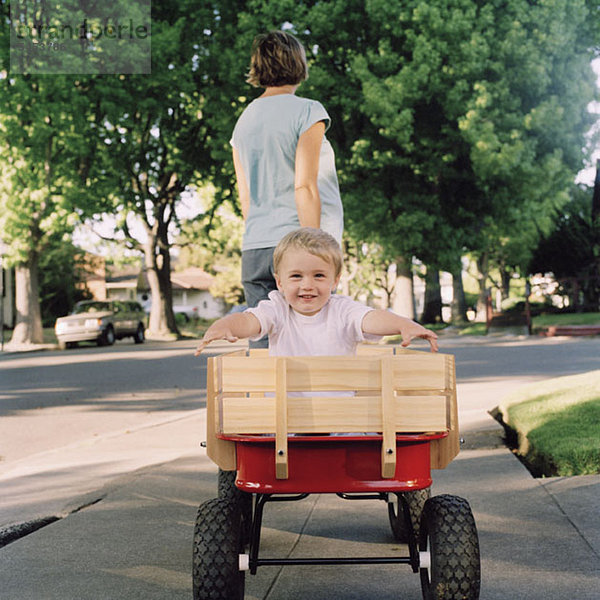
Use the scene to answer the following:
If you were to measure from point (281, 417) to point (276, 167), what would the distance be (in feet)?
6.35

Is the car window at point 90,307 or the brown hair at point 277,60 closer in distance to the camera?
the brown hair at point 277,60

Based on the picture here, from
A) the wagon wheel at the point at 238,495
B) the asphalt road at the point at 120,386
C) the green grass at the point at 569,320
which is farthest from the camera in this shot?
the green grass at the point at 569,320

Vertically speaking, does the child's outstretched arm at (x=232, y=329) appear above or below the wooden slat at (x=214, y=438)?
above

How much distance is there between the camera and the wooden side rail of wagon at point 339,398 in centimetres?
297

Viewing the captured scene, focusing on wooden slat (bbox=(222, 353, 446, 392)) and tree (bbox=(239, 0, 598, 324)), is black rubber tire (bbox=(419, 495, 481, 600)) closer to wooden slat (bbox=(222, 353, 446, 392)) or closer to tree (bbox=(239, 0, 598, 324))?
wooden slat (bbox=(222, 353, 446, 392))

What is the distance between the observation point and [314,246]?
3545 mm

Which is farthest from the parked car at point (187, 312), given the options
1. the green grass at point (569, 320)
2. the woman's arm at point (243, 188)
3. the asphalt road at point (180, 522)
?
the woman's arm at point (243, 188)

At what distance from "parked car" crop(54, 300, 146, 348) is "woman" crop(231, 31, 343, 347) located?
24.3m

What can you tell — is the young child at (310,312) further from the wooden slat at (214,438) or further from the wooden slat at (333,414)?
the wooden slat at (333,414)

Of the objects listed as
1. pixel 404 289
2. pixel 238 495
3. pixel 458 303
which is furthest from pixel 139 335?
pixel 238 495

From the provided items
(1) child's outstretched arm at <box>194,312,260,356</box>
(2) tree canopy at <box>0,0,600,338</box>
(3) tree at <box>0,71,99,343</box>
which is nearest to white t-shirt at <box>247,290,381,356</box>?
(1) child's outstretched arm at <box>194,312,260,356</box>

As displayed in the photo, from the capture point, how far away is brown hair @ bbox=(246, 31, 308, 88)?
15.0ft

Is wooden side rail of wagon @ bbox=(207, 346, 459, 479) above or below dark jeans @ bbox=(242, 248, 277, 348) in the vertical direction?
below

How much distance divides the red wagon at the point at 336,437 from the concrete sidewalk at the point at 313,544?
551 mm
